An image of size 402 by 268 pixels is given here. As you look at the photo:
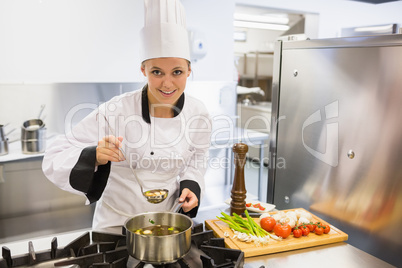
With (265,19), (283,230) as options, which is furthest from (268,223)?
(265,19)

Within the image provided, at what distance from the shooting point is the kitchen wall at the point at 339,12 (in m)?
4.65

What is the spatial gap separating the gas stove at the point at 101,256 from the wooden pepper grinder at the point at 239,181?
0.32 meters

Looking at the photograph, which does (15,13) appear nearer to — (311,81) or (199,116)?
(199,116)

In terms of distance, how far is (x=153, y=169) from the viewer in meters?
1.39

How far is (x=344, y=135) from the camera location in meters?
1.38

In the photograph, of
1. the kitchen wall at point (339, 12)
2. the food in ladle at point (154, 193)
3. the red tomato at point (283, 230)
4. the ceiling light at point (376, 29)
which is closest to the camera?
the red tomato at point (283, 230)

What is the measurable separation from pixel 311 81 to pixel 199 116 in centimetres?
52

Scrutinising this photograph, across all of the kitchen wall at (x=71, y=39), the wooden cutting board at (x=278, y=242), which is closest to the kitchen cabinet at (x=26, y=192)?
the kitchen wall at (x=71, y=39)

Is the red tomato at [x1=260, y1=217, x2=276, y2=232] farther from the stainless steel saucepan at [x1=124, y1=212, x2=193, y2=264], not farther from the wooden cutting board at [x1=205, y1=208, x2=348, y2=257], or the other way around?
the stainless steel saucepan at [x1=124, y1=212, x2=193, y2=264]

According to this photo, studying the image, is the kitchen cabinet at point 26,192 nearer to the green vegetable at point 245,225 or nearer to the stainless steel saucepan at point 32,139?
the stainless steel saucepan at point 32,139

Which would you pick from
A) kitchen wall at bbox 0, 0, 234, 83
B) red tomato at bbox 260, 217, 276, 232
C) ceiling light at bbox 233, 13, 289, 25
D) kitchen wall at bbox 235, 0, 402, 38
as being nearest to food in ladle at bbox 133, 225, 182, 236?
red tomato at bbox 260, 217, 276, 232

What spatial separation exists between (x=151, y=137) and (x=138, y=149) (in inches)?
2.7

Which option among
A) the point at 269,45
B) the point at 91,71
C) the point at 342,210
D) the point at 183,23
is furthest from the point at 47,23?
the point at 269,45

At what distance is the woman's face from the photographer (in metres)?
1.25
